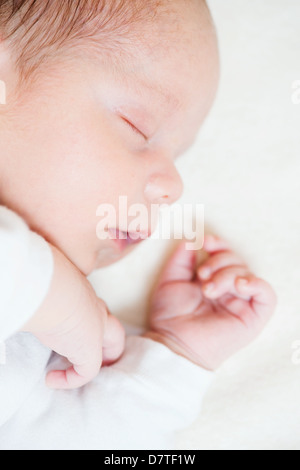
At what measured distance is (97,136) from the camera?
2.88 ft

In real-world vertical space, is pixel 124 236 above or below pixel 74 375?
above

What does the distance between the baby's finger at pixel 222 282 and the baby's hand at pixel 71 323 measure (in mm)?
284

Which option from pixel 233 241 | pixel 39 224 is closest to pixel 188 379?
pixel 233 241

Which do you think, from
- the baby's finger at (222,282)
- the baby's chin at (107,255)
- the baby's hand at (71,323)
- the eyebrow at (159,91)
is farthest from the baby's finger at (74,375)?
the eyebrow at (159,91)

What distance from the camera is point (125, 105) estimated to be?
0.90 metres

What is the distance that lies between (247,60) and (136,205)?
54 cm

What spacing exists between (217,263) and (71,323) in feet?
1.51

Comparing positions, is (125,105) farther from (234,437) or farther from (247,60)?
(234,437)

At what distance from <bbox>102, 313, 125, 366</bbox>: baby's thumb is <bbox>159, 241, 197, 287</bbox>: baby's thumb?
0.68 ft

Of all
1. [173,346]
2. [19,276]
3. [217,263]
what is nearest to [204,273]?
[217,263]

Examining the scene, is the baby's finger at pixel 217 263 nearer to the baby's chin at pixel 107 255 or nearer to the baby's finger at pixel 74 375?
the baby's chin at pixel 107 255

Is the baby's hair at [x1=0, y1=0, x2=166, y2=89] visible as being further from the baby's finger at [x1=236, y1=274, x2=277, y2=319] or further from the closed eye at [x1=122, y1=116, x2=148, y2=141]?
the baby's finger at [x1=236, y1=274, x2=277, y2=319]

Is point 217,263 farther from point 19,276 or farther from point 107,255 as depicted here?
point 19,276

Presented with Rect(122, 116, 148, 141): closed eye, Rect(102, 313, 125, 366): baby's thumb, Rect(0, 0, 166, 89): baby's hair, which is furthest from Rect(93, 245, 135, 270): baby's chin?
Rect(0, 0, 166, 89): baby's hair
